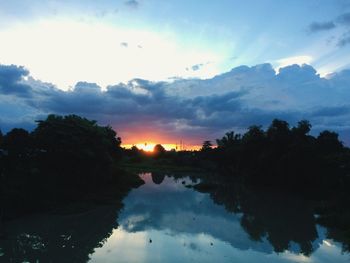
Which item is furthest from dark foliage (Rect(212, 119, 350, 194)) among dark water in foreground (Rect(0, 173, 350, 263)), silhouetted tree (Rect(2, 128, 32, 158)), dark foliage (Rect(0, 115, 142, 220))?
silhouetted tree (Rect(2, 128, 32, 158))

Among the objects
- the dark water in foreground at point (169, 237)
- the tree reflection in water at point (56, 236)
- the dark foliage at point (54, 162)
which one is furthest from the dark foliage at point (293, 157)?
the tree reflection in water at point (56, 236)

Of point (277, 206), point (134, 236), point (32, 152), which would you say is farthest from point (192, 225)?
point (32, 152)

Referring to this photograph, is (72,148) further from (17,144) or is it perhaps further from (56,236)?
(56,236)

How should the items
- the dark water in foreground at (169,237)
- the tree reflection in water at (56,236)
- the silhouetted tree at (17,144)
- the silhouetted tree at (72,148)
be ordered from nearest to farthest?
the tree reflection in water at (56,236) < the dark water in foreground at (169,237) < the silhouetted tree at (17,144) < the silhouetted tree at (72,148)

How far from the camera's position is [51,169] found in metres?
45.0

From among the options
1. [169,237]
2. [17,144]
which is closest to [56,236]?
[169,237]

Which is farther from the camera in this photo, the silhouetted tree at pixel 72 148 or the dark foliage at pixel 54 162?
the silhouetted tree at pixel 72 148

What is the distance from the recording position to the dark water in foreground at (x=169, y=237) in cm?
2352

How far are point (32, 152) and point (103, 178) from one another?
440 inches

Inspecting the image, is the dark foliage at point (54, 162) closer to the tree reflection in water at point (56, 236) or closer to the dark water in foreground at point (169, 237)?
the tree reflection in water at point (56, 236)

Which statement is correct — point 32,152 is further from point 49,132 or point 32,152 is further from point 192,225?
point 192,225

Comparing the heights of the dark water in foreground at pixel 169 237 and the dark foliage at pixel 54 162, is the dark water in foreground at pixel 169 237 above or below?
below

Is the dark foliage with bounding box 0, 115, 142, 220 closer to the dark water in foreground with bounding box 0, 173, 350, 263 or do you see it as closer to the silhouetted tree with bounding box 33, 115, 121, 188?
the silhouetted tree with bounding box 33, 115, 121, 188

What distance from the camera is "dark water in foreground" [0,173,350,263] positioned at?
23.5 meters
